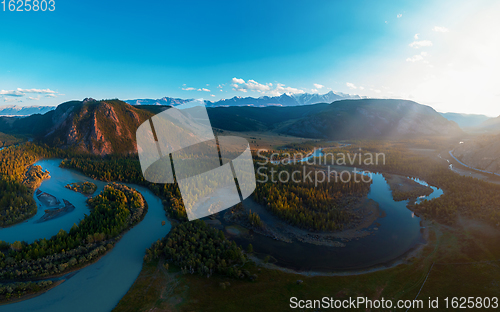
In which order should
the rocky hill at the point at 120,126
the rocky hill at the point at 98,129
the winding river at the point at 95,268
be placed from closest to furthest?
the winding river at the point at 95,268 < the rocky hill at the point at 98,129 < the rocky hill at the point at 120,126

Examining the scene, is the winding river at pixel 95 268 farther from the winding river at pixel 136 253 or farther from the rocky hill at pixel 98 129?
the rocky hill at pixel 98 129

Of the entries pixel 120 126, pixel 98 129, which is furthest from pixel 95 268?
pixel 120 126

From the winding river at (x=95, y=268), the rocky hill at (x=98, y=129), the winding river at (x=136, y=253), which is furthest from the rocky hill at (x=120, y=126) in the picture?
the winding river at (x=136, y=253)

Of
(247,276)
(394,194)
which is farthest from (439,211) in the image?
(247,276)

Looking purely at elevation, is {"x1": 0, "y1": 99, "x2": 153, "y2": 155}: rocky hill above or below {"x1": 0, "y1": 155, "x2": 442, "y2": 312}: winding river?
above

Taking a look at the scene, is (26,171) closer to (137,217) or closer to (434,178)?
(137,217)

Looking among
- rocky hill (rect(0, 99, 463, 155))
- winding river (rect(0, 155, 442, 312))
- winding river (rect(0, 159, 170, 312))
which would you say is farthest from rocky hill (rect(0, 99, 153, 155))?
winding river (rect(0, 155, 442, 312))

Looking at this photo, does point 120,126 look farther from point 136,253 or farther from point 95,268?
point 95,268

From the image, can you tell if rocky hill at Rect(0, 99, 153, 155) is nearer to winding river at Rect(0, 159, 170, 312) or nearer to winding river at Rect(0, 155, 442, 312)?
winding river at Rect(0, 159, 170, 312)
